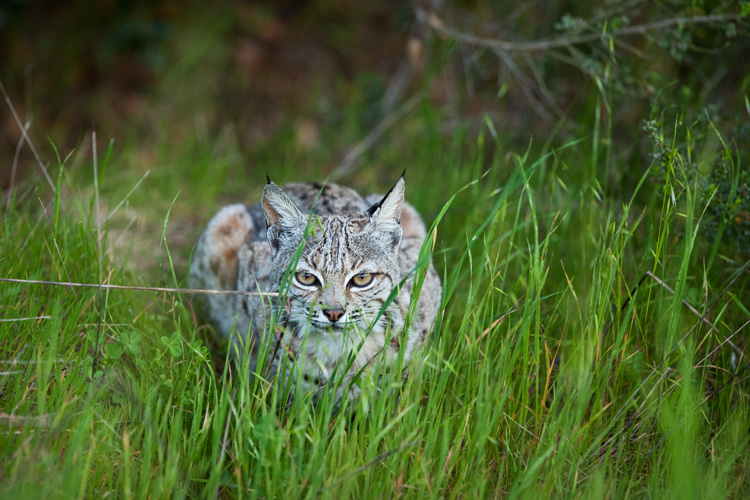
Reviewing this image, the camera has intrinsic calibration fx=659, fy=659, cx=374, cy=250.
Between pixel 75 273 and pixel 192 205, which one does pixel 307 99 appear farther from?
pixel 75 273

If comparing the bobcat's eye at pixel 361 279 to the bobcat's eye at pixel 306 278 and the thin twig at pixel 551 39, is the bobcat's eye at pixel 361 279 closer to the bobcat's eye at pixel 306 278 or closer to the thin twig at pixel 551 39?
the bobcat's eye at pixel 306 278

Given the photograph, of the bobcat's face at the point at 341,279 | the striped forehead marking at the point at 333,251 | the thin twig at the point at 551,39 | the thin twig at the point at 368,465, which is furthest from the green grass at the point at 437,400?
the thin twig at the point at 551,39

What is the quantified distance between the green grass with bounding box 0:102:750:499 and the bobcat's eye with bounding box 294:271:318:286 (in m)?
0.60

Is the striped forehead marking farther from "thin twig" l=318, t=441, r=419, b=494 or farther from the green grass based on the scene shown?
"thin twig" l=318, t=441, r=419, b=494

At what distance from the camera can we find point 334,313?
341cm

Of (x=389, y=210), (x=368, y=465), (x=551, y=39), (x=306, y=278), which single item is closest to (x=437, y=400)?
(x=368, y=465)

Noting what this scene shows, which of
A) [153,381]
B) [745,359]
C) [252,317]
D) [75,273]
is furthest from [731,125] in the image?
[75,273]

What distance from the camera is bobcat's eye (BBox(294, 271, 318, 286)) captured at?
3.61 meters

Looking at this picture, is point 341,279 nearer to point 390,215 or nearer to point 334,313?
point 334,313

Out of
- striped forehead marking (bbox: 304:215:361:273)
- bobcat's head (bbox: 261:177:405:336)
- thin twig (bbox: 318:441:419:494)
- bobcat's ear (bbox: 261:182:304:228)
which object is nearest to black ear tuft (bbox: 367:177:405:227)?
bobcat's head (bbox: 261:177:405:336)

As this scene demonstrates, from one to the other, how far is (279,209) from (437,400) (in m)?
1.37

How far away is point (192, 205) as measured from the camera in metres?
6.32

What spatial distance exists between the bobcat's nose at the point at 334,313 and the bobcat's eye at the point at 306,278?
0.25 meters

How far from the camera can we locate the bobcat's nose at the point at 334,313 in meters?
3.41
